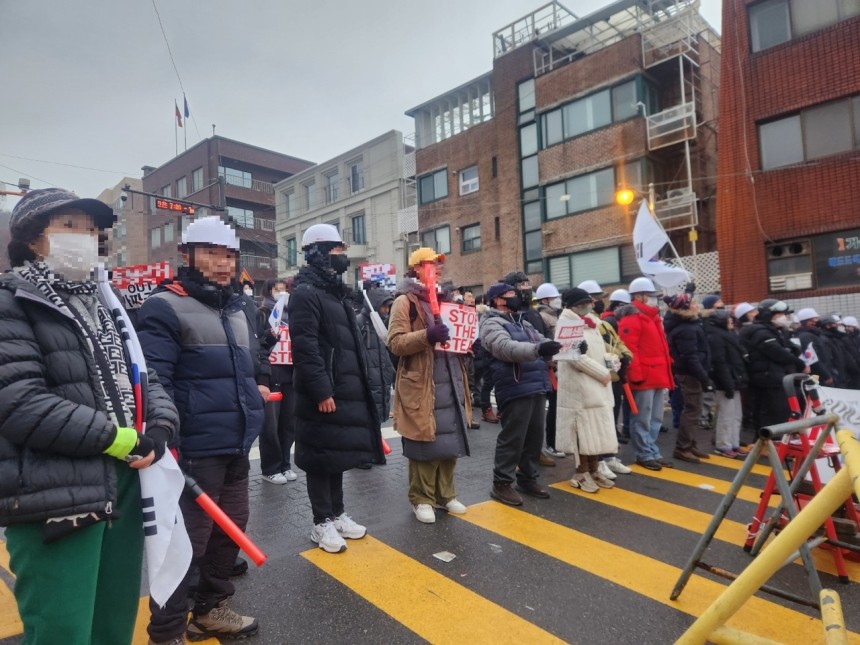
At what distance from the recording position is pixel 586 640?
2.87 metres

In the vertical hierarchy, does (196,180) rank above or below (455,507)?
above

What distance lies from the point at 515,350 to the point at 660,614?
2.33m

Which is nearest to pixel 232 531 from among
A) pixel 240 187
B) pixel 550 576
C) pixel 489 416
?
pixel 550 576

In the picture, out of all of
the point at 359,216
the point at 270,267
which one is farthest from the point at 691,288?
the point at 270,267

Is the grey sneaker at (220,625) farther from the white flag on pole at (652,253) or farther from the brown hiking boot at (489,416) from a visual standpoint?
the white flag on pole at (652,253)

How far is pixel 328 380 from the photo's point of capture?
3865 mm

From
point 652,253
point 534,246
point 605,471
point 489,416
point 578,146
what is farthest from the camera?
point 534,246

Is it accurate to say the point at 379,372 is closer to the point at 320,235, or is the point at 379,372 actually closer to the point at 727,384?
the point at 320,235

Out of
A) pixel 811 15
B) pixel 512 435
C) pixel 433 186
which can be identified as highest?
pixel 811 15

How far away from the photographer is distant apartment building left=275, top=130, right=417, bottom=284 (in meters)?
31.9

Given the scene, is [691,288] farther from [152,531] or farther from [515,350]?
[152,531]

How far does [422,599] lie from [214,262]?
2.34 m

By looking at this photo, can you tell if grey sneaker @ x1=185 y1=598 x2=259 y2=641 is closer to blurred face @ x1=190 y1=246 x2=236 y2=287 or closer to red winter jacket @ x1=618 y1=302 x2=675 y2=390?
blurred face @ x1=190 y1=246 x2=236 y2=287

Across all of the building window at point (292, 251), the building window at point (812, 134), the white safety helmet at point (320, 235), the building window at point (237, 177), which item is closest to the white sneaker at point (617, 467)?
the white safety helmet at point (320, 235)
